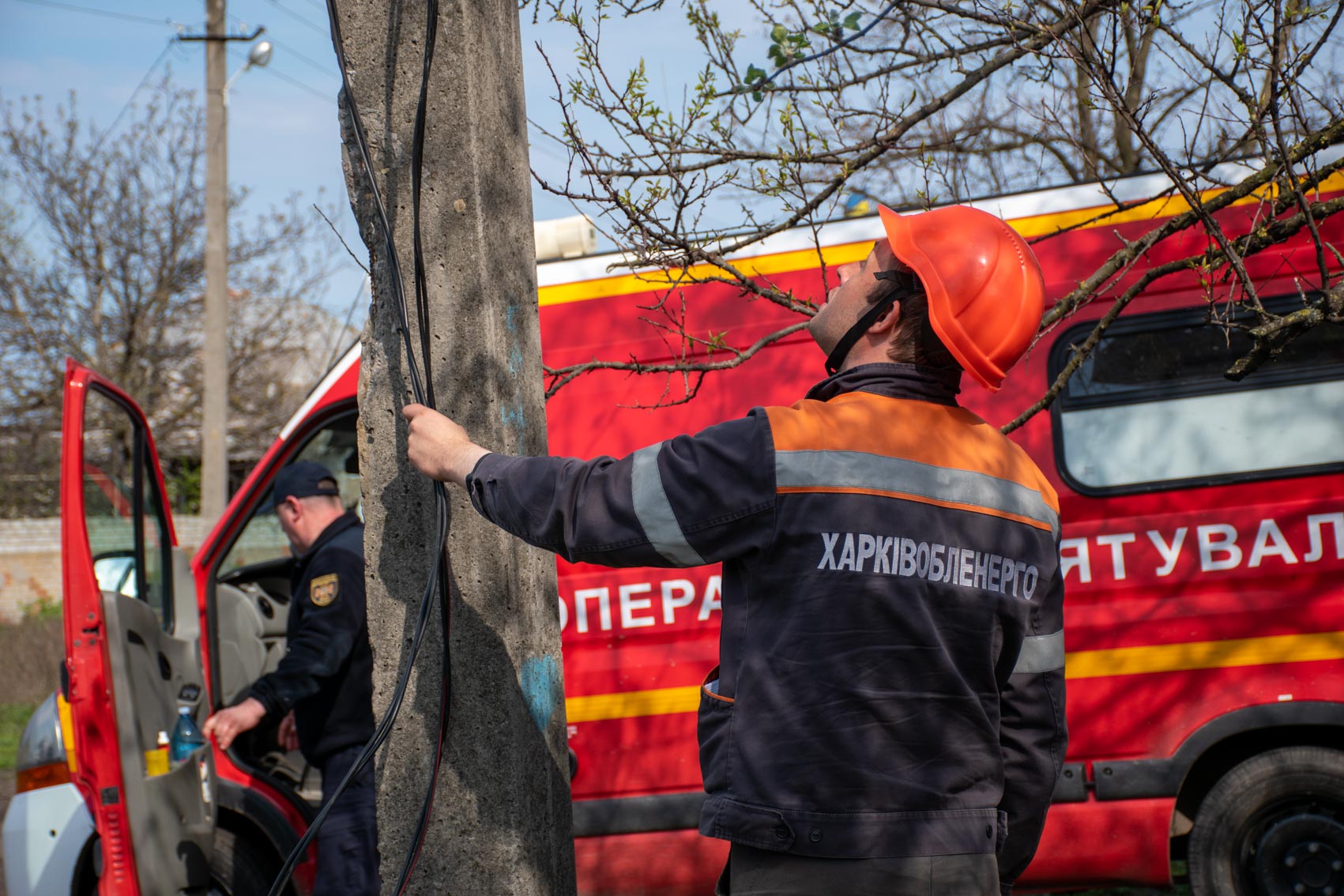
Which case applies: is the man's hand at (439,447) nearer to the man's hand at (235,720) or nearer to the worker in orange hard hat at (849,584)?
the worker in orange hard hat at (849,584)

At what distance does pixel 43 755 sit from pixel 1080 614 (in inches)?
142

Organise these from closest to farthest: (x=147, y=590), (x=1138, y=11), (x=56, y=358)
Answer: (x=1138, y=11) < (x=147, y=590) < (x=56, y=358)

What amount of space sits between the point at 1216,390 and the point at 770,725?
110 inches

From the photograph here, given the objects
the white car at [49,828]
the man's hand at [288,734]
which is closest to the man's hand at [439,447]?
the white car at [49,828]

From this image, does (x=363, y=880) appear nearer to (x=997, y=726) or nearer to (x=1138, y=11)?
(x=997, y=726)

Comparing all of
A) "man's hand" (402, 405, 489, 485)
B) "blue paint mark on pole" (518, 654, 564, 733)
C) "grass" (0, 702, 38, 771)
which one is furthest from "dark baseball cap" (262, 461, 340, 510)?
"grass" (0, 702, 38, 771)

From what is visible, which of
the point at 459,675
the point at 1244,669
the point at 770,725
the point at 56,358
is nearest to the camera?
the point at 770,725

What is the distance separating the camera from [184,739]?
12.1ft

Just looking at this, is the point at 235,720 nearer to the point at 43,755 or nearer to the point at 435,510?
the point at 43,755

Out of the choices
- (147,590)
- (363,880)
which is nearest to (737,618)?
(363,880)

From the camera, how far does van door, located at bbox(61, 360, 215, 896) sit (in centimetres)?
323

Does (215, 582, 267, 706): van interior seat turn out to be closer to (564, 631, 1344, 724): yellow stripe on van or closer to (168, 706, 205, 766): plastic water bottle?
(168, 706, 205, 766): plastic water bottle

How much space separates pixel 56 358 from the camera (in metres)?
16.5

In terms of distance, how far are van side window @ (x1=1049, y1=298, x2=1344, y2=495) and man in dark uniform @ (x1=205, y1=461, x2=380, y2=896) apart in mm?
2479
